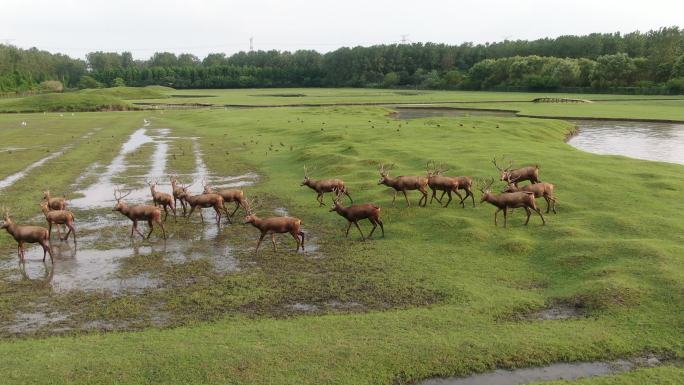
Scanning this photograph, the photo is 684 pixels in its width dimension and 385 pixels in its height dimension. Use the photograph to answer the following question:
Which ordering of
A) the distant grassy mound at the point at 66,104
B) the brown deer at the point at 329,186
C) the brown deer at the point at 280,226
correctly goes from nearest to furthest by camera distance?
the brown deer at the point at 280,226 < the brown deer at the point at 329,186 < the distant grassy mound at the point at 66,104

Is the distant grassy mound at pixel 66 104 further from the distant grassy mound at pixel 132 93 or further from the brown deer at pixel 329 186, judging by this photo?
the brown deer at pixel 329 186

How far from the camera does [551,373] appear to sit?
9.78 meters

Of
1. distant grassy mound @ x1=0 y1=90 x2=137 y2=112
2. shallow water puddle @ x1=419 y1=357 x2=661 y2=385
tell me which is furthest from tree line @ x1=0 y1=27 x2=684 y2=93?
shallow water puddle @ x1=419 y1=357 x2=661 y2=385

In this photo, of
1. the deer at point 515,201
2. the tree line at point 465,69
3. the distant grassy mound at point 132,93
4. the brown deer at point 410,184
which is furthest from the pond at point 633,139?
the distant grassy mound at point 132,93

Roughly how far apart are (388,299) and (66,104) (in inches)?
3426

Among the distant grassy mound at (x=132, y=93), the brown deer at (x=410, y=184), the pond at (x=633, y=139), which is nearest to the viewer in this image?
the brown deer at (x=410, y=184)

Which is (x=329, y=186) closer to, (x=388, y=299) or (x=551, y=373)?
(x=388, y=299)

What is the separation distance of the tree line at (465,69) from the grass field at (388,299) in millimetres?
99289

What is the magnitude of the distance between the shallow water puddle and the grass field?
0.17 meters

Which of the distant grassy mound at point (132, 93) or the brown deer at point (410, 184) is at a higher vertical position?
the distant grassy mound at point (132, 93)

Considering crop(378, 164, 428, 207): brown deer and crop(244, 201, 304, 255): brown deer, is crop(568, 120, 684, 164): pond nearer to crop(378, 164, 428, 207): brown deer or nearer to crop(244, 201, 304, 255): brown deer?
crop(378, 164, 428, 207): brown deer

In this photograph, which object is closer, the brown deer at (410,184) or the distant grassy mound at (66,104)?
the brown deer at (410,184)

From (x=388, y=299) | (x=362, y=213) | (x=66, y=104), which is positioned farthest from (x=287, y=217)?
(x=66, y=104)

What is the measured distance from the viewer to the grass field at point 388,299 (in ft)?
32.6
